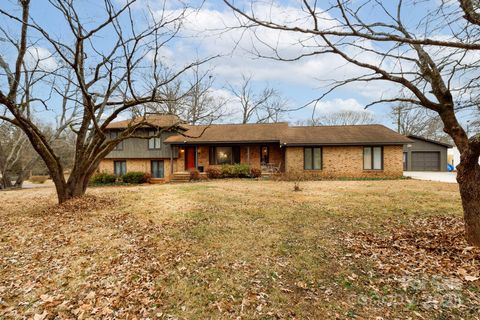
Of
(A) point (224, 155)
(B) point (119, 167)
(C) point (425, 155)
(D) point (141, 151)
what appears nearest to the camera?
(A) point (224, 155)

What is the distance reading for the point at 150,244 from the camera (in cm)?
524

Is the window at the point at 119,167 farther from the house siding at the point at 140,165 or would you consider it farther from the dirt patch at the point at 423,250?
the dirt patch at the point at 423,250

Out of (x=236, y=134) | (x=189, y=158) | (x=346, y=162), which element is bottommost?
(x=346, y=162)

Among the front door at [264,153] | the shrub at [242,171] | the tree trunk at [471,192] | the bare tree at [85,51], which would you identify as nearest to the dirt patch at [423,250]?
the tree trunk at [471,192]

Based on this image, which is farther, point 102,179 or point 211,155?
point 211,155

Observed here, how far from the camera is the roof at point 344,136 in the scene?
16.8 m

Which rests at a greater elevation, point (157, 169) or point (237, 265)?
point (157, 169)

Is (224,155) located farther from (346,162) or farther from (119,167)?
(119,167)

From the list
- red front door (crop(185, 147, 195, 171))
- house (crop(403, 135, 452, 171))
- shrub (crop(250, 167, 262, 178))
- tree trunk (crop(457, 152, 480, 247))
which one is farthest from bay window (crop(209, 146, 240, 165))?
house (crop(403, 135, 452, 171))

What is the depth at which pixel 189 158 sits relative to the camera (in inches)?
830

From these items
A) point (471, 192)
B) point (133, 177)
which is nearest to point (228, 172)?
point (133, 177)

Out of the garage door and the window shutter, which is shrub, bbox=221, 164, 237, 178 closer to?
the window shutter

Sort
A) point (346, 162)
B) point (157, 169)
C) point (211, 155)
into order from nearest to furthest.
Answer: point (346, 162), point (211, 155), point (157, 169)

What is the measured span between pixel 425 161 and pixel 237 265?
2674cm
